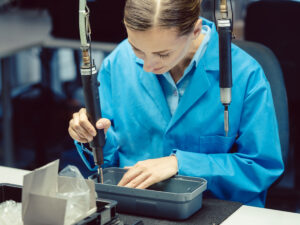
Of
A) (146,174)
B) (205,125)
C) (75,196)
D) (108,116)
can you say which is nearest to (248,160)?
(205,125)

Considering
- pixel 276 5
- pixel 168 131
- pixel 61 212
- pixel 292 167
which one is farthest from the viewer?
pixel 292 167

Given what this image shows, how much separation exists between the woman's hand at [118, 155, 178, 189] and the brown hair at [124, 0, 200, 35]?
1.02 ft

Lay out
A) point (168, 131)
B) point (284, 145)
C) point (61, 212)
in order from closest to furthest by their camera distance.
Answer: point (61, 212)
point (168, 131)
point (284, 145)

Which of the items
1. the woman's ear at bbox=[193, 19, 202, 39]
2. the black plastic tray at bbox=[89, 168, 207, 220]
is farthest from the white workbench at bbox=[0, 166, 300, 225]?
the woman's ear at bbox=[193, 19, 202, 39]

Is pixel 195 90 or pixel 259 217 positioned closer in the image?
pixel 259 217

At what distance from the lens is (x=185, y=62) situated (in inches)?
59.4

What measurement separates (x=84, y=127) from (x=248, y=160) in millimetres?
451

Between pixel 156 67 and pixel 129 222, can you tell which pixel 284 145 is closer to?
pixel 156 67

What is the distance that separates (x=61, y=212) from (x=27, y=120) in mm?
3067

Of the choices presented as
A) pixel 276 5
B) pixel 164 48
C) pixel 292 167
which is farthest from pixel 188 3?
pixel 292 167

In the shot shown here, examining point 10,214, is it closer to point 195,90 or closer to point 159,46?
point 159,46

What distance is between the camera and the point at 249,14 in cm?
265

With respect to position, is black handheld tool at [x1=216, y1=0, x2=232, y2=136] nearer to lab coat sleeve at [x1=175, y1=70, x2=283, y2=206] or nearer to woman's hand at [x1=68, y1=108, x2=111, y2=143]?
woman's hand at [x1=68, y1=108, x2=111, y2=143]

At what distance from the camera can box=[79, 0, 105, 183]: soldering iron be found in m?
0.98
